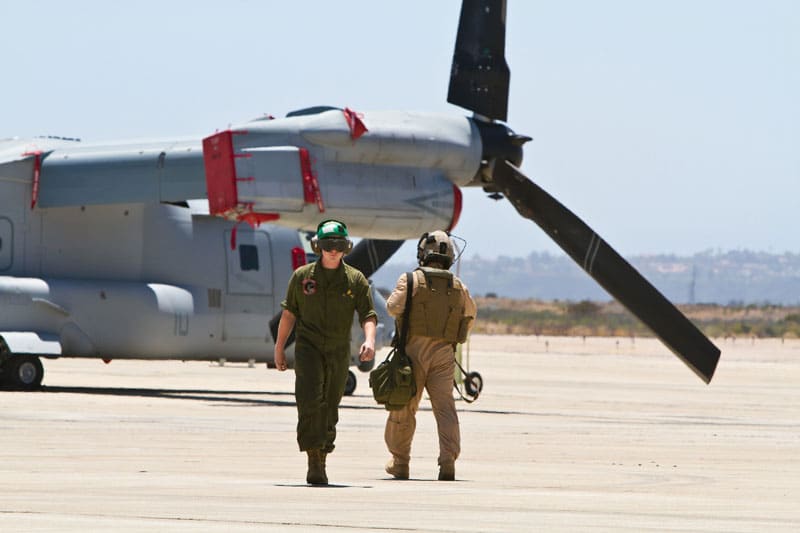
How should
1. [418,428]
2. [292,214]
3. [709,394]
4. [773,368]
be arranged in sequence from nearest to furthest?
[418,428], [292,214], [709,394], [773,368]

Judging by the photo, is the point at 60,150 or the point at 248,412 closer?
the point at 248,412

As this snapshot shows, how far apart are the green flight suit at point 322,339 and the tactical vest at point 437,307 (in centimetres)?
65

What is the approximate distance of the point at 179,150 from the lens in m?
26.5

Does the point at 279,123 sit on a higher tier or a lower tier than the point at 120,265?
higher

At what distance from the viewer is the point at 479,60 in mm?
27875

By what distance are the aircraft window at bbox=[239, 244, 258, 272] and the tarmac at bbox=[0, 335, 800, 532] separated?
216 centimetres

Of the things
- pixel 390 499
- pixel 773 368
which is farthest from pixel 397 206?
pixel 773 368

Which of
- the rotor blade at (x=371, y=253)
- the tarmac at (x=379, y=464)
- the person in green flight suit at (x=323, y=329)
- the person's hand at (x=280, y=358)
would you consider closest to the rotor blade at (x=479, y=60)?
the rotor blade at (x=371, y=253)

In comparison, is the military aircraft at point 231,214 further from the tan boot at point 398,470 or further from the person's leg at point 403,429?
the tan boot at point 398,470

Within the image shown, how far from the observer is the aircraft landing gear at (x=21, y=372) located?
86.9 ft

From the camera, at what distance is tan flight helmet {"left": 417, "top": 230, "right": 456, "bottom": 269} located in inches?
543

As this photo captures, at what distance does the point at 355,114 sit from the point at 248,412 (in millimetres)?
5111

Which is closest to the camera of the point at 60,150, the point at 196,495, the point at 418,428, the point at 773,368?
the point at 196,495

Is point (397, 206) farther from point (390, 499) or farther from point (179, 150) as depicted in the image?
point (390, 499)
